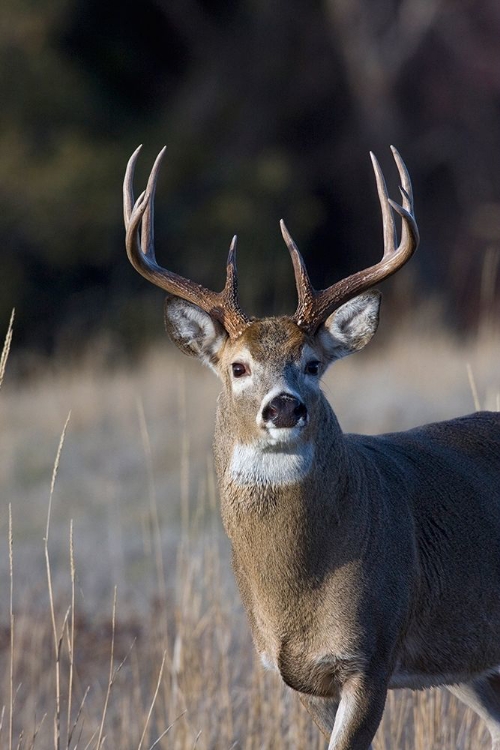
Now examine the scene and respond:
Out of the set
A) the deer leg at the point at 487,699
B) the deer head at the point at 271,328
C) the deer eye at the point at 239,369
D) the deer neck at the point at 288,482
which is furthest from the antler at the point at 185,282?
the deer leg at the point at 487,699

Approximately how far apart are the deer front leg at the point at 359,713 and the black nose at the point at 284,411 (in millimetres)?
839

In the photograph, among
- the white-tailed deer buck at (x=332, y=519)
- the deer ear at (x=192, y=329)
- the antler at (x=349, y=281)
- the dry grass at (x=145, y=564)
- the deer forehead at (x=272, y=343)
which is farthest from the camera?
the dry grass at (x=145, y=564)

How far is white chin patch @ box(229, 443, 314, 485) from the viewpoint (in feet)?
15.4

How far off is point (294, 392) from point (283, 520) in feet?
1.45

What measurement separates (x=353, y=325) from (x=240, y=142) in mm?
19773

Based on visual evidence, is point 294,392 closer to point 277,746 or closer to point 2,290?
point 277,746

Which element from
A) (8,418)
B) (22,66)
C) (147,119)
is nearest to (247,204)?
(147,119)

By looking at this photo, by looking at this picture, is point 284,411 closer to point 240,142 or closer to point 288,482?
point 288,482

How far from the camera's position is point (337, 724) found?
4.62 meters

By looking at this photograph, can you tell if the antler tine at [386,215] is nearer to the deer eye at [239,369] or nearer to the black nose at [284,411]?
the deer eye at [239,369]

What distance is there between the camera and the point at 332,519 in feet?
15.6

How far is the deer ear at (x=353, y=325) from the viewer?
5105mm

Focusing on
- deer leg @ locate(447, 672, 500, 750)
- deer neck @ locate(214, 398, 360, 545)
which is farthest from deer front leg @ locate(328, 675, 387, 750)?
deer leg @ locate(447, 672, 500, 750)

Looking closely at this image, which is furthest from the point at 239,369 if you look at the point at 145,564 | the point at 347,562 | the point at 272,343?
the point at 145,564
